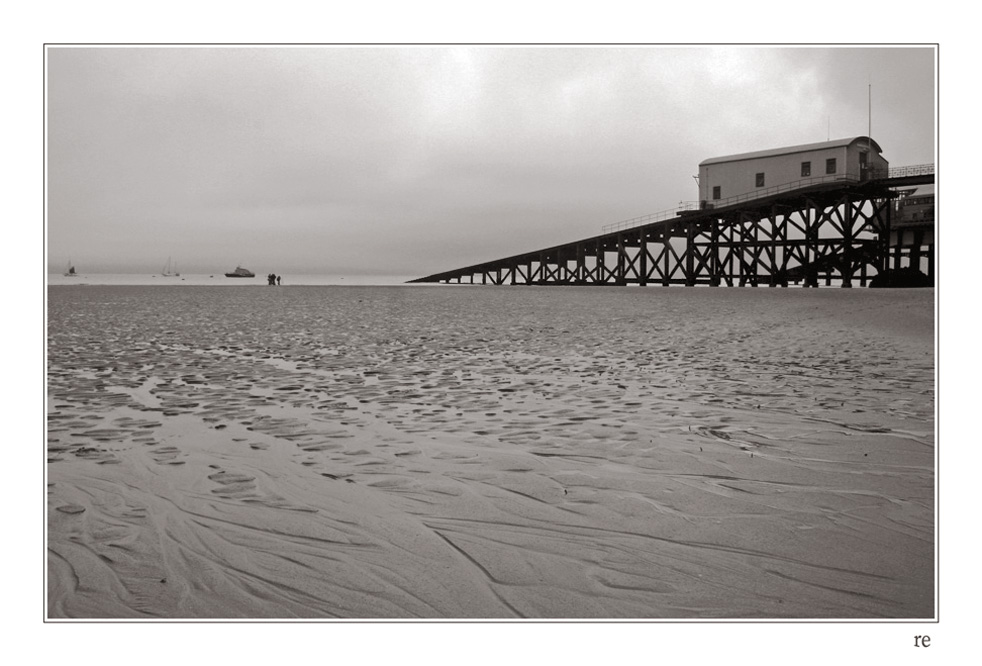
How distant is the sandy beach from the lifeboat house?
1039 inches

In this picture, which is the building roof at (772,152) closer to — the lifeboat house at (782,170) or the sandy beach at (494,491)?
the lifeboat house at (782,170)

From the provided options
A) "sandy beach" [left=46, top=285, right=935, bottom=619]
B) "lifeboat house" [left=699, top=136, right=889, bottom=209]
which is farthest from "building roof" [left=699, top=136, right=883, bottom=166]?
"sandy beach" [left=46, top=285, right=935, bottom=619]

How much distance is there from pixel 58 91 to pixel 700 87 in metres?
6.26

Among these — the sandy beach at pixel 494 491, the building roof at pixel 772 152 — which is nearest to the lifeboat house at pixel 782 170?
the building roof at pixel 772 152

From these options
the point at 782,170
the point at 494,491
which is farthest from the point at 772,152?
the point at 494,491

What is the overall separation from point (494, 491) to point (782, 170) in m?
36.2

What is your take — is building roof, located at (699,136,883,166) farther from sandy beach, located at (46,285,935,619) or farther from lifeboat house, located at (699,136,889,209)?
sandy beach, located at (46,285,935,619)

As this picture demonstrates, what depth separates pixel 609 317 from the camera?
57.1 feet

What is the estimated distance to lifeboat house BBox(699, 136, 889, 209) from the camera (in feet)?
102

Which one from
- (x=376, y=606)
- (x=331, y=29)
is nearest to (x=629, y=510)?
(x=376, y=606)

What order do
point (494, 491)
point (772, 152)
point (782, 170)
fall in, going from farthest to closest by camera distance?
point (772, 152) < point (782, 170) < point (494, 491)

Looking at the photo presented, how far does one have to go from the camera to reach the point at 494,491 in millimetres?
4055

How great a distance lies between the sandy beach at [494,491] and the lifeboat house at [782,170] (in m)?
26.4

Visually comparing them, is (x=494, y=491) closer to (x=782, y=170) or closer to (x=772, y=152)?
(x=782, y=170)
